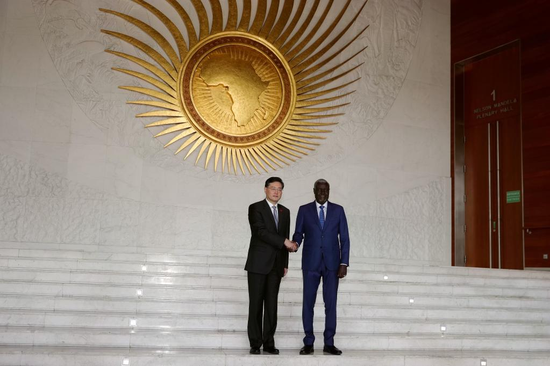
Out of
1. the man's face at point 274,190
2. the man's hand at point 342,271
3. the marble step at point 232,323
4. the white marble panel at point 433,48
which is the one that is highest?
the white marble panel at point 433,48

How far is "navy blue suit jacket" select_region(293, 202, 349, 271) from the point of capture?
180 inches

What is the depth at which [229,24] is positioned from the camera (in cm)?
806

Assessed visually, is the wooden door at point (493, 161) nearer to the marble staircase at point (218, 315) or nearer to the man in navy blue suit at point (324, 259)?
the marble staircase at point (218, 315)

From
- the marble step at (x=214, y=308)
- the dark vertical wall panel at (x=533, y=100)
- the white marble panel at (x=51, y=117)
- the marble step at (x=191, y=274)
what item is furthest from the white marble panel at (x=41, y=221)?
the dark vertical wall panel at (x=533, y=100)

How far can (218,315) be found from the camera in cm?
521

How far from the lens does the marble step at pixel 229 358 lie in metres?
4.06

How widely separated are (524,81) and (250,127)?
156 inches

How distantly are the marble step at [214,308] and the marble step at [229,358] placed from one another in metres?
0.66

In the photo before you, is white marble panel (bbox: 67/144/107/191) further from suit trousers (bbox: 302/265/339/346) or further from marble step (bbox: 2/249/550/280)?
suit trousers (bbox: 302/265/339/346)

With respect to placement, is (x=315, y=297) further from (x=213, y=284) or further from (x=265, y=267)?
(x=213, y=284)

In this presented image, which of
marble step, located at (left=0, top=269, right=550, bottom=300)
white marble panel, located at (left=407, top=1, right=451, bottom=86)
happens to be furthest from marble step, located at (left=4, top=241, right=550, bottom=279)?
white marble panel, located at (left=407, top=1, right=451, bottom=86)

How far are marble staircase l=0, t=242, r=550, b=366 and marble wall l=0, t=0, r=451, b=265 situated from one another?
1075 mm

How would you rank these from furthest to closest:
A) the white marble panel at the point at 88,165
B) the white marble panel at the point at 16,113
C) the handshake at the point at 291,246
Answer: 1. the white marble panel at the point at 88,165
2. the white marble panel at the point at 16,113
3. the handshake at the point at 291,246

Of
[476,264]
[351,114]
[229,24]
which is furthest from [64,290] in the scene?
[476,264]
